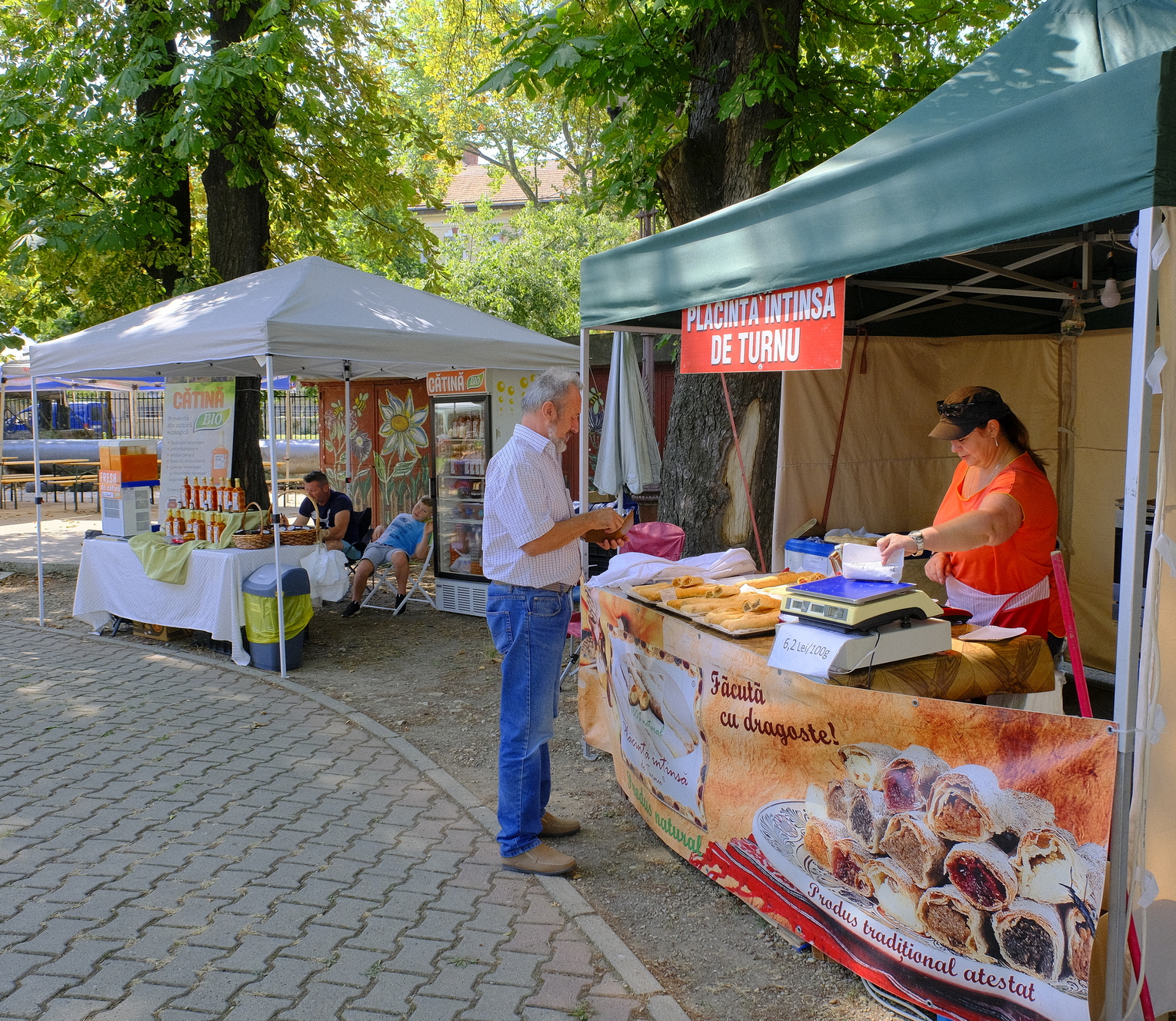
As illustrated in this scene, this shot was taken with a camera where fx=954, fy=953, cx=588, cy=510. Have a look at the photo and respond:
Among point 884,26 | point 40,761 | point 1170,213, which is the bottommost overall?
point 40,761

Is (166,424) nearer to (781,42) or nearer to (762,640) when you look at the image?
(781,42)

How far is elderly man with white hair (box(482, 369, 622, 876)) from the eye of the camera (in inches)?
138

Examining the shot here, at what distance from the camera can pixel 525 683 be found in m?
3.60

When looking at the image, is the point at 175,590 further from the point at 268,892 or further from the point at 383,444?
the point at 383,444

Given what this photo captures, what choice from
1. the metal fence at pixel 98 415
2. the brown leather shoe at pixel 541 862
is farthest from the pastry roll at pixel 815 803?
the metal fence at pixel 98 415

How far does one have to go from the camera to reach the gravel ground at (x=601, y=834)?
2926 millimetres

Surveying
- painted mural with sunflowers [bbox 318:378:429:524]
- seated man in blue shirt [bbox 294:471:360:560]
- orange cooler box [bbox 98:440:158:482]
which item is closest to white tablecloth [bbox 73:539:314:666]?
orange cooler box [bbox 98:440:158:482]

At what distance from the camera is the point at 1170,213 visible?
224cm

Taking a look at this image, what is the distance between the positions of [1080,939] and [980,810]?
13.8 inches

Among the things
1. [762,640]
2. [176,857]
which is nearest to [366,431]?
[176,857]

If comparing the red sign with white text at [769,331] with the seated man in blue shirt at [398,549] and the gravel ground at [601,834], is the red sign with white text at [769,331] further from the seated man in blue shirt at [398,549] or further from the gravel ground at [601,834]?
the seated man in blue shirt at [398,549]

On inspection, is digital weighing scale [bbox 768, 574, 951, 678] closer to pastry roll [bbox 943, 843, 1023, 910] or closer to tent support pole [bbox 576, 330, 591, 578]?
pastry roll [bbox 943, 843, 1023, 910]

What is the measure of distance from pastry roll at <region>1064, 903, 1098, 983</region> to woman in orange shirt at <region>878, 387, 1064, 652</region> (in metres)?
1.40

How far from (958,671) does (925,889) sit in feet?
2.31
